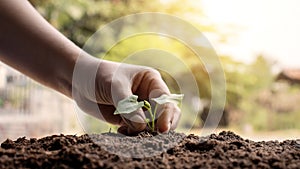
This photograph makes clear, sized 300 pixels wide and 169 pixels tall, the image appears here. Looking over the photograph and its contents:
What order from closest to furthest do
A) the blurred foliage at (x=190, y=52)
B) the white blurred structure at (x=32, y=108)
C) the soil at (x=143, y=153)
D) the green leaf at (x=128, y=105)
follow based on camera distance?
the soil at (x=143, y=153)
the green leaf at (x=128, y=105)
the white blurred structure at (x=32, y=108)
the blurred foliage at (x=190, y=52)

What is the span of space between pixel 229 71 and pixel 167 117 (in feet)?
22.6

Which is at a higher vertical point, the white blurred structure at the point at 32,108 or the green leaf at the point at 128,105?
the white blurred structure at the point at 32,108

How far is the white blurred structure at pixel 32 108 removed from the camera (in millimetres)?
5449

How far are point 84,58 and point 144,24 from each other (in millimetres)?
5965

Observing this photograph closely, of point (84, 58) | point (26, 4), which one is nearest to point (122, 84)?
point (84, 58)

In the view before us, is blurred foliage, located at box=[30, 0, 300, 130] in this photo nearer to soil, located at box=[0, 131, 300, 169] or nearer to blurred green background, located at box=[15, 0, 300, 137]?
blurred green background, located at box=[15, 0, 300, 137]

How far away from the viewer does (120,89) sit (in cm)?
110

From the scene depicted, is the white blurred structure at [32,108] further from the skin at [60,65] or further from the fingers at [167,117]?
the fingers at [167,117]

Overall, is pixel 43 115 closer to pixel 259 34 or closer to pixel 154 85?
pixel 259 34

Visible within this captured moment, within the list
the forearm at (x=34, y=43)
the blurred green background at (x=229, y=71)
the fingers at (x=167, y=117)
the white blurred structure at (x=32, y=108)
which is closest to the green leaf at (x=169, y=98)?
the fingers at (x=167, y=117)

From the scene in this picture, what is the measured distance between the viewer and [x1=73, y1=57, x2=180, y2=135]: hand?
1.10 metres

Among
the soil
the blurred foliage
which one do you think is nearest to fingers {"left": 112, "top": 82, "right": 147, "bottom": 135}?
the soil

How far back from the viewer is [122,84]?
1115 millimetres

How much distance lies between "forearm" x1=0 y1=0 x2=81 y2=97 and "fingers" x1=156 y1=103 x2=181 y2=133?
30 cm
